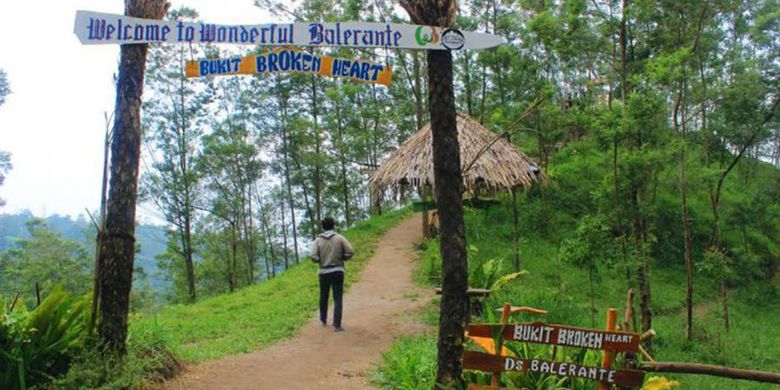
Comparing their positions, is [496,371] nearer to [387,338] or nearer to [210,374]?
[210,374]

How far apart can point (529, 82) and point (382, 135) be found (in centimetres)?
1046

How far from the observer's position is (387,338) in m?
7.50

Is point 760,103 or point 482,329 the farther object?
point 760,103

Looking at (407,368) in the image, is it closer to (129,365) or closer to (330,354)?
(330,354)

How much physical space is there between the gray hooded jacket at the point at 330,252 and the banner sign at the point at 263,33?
304 cm

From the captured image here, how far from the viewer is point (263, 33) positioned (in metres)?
4.98

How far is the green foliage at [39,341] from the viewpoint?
14.9 ft

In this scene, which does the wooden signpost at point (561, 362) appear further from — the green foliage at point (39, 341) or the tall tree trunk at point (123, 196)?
the green foliage at point (39, 341)

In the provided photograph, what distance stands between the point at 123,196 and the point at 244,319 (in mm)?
4255

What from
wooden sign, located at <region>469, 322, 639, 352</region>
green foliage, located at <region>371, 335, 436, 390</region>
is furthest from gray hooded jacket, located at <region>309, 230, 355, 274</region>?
wooden sign, located at <region>469, 322, 639, 352</region>

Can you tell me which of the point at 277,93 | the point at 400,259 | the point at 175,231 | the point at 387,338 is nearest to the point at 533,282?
the point at 400,259

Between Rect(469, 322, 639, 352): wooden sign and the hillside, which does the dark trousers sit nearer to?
the hillside

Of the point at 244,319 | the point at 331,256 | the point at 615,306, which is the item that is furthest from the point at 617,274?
the point at 244,319

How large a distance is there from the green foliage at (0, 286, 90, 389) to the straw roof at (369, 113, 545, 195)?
6795mm
